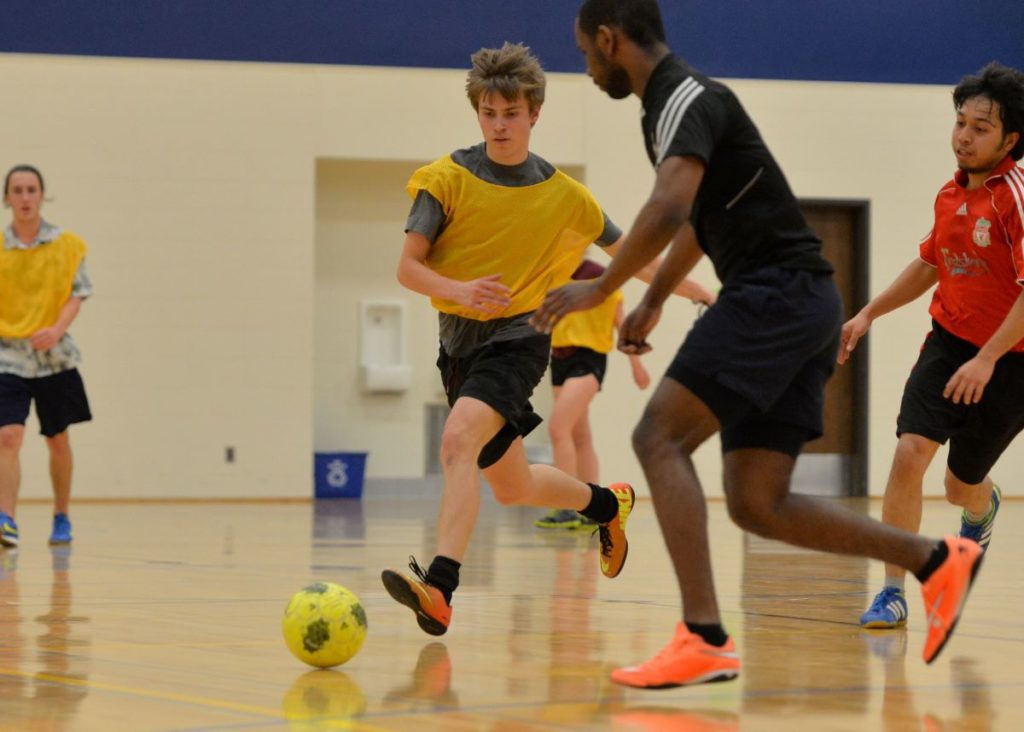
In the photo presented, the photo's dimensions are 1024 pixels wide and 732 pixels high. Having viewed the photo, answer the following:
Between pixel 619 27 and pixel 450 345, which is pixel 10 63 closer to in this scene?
pixel 450 345

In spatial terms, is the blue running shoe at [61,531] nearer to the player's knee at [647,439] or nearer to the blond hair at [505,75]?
the blond hair at [505,75]

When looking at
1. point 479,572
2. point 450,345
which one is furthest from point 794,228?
point 479,572

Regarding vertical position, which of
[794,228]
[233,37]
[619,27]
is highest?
[233,37]

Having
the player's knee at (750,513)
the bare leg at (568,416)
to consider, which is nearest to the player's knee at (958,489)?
the player's knee at (750,513)

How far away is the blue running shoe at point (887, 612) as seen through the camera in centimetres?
417

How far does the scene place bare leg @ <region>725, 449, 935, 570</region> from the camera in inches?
126

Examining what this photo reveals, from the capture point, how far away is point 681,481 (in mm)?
3104

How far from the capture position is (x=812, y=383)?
325 cm

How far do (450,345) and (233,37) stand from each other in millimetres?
5138

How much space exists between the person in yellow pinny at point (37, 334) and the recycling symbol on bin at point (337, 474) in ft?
16.5

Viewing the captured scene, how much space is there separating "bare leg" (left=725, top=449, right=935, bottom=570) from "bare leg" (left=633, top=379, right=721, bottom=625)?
0.47 ft

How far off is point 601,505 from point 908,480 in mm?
1092

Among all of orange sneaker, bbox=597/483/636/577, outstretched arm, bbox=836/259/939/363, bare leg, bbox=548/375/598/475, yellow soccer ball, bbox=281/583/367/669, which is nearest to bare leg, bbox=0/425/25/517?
bare leg, bbox=548/375/598/475

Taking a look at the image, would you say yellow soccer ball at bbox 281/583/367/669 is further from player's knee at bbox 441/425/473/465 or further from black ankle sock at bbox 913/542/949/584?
black ankle sock at bbox 913/542/949/584
